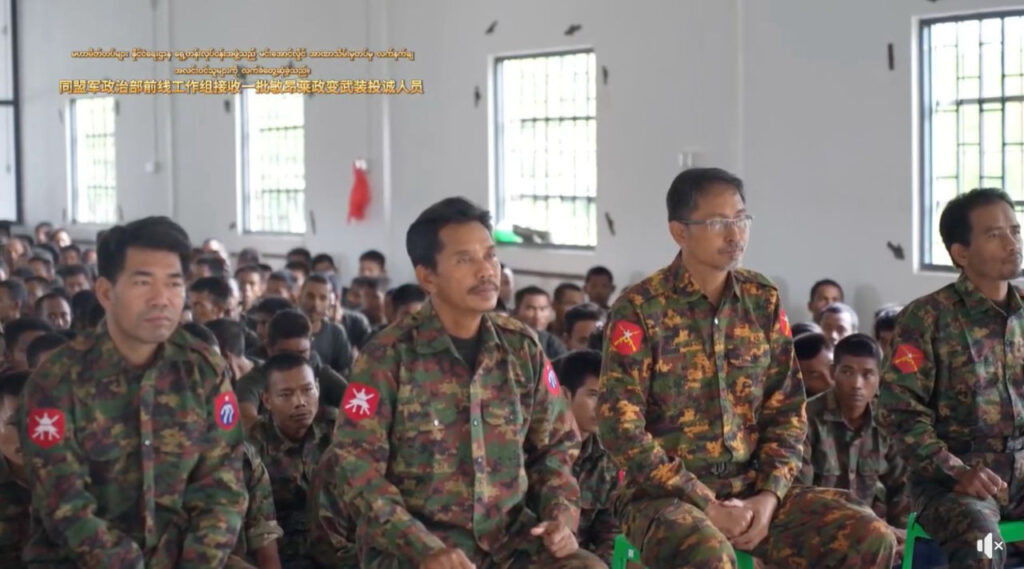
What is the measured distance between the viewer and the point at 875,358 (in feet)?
14.9

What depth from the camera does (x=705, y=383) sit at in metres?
3.25

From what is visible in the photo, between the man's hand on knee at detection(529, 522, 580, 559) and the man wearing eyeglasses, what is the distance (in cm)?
24

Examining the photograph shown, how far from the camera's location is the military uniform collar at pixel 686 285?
3289 mm

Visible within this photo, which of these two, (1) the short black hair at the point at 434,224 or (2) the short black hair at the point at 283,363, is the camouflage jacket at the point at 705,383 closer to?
(1) the short black hair at the point at 434,224

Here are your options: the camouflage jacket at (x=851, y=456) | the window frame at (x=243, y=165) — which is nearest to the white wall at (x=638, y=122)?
the window frame at (x=243, y=165)

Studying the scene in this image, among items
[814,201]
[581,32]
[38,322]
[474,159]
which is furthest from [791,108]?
[38,322]

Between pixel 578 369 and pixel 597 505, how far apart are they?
0.49 metres

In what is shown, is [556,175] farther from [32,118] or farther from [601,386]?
[32,118]

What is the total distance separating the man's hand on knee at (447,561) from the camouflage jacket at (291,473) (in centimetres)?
139

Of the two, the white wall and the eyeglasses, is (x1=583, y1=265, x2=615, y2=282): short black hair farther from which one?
the eyeglasses

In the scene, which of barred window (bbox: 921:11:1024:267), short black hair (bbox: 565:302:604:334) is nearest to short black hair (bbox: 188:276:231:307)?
short black hair (bbox: 565:302:604:334)

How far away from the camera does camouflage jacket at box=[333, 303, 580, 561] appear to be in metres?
2.94

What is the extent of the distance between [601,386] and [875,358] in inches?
62.2

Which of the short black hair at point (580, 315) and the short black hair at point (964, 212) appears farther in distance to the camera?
the short black hair at point (580, 315)
